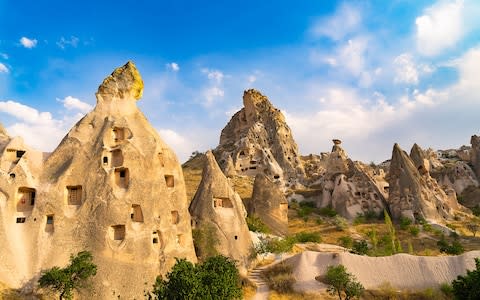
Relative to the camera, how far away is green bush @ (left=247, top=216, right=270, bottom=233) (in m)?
35.6

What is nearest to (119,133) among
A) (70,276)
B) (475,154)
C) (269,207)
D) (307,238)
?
(70,276)

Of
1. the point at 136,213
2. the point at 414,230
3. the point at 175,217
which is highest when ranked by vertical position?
the point at 136,213

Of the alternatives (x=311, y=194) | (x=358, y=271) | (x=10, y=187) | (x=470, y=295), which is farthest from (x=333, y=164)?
(x=10, y=187)

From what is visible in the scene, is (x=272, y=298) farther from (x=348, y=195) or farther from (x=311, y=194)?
(x=311, y=194)

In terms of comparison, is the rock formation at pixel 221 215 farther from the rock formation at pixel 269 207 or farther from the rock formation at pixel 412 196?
the rock formation at pixel 412 196

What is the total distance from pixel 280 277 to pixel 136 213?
34.9 feet

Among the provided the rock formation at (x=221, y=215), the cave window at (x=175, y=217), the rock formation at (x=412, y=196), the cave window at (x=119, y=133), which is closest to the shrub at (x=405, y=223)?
the rock formation at (x=412, y=196)

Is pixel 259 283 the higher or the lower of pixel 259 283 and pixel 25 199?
the lower

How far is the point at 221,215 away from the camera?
1168 inches

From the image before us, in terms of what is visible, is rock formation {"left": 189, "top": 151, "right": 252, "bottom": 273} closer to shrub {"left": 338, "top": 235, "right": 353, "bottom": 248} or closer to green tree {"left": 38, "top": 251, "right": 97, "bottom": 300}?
green tree {"left": 38, "top": 251, "right": 97, "bottom": 300}

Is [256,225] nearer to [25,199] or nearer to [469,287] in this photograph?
[25,199]

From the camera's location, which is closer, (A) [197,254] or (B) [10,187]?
(B) [10,187]

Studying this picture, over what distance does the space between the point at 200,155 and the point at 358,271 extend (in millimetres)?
59855

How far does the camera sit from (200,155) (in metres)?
84.2
